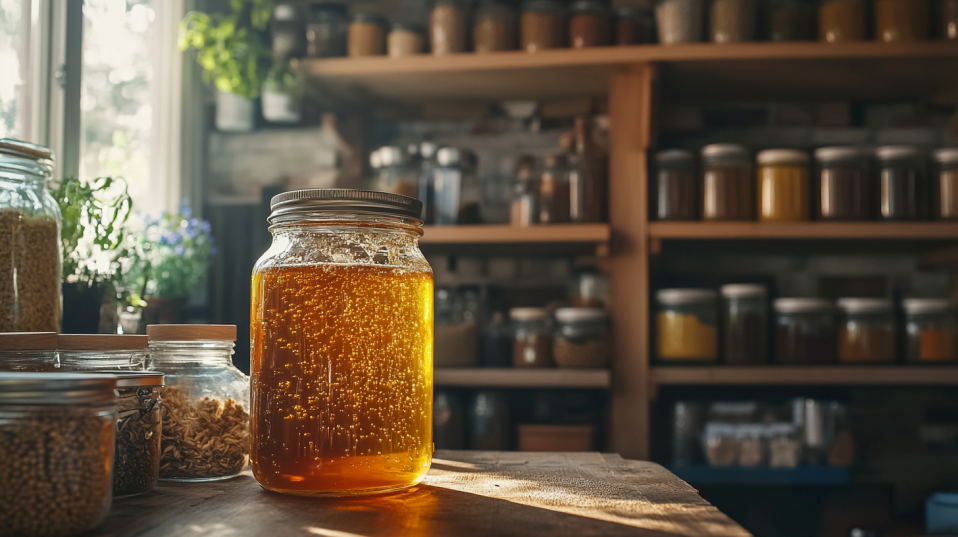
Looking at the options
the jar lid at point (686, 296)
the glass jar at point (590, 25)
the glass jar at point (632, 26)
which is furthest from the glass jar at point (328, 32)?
the jar lid at point (686, 296)

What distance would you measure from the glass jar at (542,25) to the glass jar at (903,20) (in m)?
0.75

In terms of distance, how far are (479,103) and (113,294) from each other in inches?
51.4

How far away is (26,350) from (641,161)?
4.51 ft

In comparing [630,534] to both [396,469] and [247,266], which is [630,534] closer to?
[396,469]

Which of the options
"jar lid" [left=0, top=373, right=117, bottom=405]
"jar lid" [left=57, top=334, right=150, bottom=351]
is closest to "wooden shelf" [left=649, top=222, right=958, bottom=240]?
"jar lid" [left=57, top=334, right=150, bottom=351]

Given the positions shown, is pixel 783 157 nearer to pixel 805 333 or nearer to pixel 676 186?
pixel 676 186

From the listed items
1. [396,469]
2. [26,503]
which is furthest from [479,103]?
[26,503]

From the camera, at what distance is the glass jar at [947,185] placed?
5.24 ft

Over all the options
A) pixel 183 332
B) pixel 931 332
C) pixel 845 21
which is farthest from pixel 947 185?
pixel 183 332

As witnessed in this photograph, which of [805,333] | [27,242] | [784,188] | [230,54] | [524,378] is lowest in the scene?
[524,378]

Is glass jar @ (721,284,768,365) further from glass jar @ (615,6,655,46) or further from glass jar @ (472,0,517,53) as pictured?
glass jar @ (472,0,517,53)

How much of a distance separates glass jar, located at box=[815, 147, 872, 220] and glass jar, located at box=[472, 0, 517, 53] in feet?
2.63

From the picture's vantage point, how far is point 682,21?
5.32 feet

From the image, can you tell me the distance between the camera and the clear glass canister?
1.88 ft
